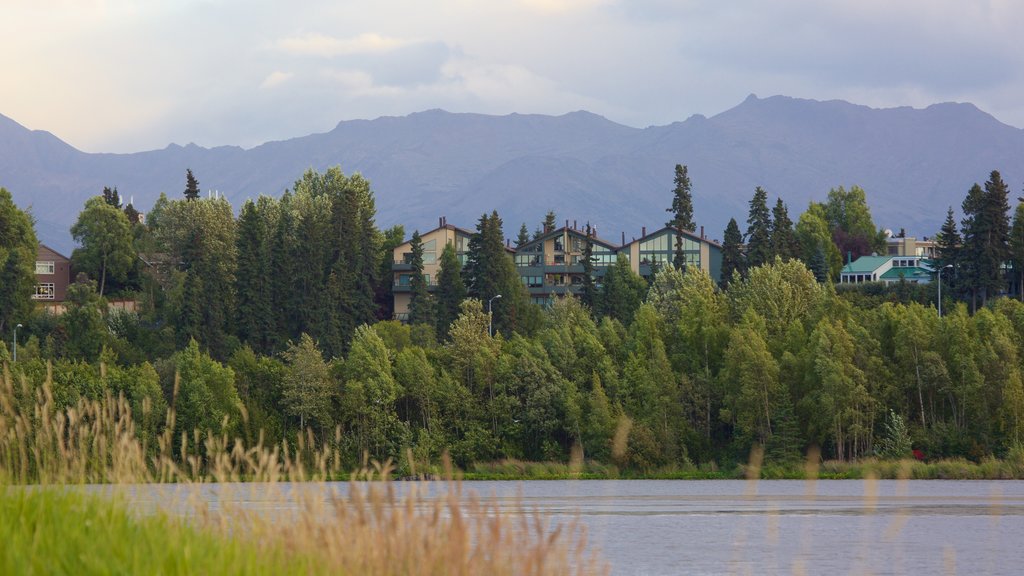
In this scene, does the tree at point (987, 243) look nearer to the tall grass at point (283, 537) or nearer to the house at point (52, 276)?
the house at point (52, 276)

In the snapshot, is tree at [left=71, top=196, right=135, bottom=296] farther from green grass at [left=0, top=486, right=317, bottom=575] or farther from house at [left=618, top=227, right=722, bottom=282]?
green grass at [left=0, top=486, right=317, bottom=575]

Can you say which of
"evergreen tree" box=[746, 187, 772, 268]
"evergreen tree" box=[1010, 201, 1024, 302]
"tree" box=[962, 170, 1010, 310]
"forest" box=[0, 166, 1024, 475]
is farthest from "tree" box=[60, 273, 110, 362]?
"evergreen tree" box=[1010, 201, 1024, 302]

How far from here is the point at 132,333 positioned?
391 ft

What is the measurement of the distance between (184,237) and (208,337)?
29308mm

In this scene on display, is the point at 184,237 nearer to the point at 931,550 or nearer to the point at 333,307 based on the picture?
the point at 333,307

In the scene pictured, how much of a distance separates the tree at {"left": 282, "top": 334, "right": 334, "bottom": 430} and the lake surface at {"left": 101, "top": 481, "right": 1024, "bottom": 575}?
1411 cm

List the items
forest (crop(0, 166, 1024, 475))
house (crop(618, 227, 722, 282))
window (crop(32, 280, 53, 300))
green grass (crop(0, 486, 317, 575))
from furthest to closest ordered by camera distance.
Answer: house (crop(618, 227, 722, 282)) < window (crop(32, 280, 53, 300)) < forest (crop(0, 166, 1024, 475)) < green grass (crop(0, 486, 317, 575))

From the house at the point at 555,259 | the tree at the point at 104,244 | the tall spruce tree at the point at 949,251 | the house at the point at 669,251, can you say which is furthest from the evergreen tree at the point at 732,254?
the tree at the point at 104,244

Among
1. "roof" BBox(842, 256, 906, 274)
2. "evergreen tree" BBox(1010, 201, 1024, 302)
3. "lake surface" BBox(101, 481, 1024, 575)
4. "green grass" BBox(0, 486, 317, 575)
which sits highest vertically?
"roof" BBox(842, 256, 906, 274)

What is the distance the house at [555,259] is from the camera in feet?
529

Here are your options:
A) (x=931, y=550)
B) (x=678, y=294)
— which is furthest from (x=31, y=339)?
(x=931, y=550)

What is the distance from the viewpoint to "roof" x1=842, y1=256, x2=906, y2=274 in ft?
554

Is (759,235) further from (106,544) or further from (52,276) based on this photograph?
(106,544)

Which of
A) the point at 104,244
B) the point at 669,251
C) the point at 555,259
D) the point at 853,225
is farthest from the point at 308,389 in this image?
the point at 853,225
